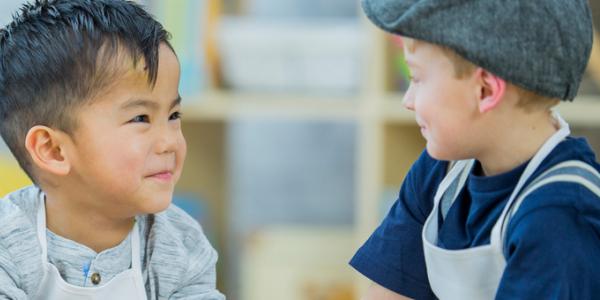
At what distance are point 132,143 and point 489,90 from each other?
1.23 ft

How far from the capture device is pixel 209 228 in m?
2.26

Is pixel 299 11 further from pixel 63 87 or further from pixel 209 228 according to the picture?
pixel 63 87

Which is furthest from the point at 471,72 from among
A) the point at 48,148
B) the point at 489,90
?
the point at 48,148

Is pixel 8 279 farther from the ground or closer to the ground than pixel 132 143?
closer to the ground

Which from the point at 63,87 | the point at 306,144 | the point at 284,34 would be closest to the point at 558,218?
the point at 63,87

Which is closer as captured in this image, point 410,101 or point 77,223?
point 410,101

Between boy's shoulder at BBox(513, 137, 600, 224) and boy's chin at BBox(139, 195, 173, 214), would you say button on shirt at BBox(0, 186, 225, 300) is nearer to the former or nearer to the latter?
boy's chin at BBox(139, 195, 173, 214)

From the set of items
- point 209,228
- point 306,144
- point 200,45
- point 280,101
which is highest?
point 200,45

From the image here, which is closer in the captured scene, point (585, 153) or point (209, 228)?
point (585, 153)

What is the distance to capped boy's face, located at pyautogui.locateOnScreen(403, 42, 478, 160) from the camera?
0.88m

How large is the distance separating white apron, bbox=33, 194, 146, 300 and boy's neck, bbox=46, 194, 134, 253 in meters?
0.01

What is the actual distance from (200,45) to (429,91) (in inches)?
45.2

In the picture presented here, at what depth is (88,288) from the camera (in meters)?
1.01

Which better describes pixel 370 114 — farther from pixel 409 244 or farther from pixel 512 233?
pixel 512 233
